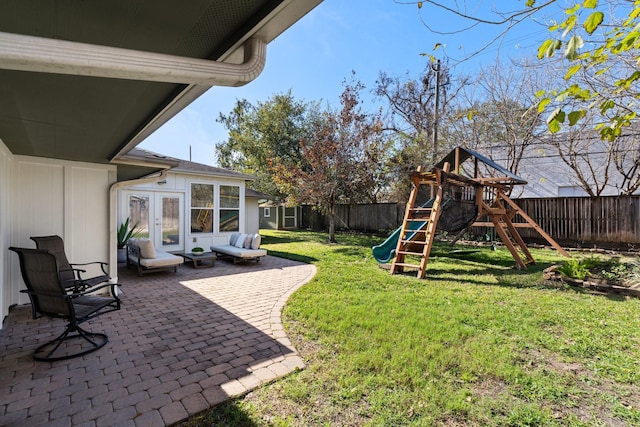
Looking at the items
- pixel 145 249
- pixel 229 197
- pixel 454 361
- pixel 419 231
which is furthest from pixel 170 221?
pixel 454 361

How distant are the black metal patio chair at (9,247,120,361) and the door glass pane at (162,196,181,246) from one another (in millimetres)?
6333

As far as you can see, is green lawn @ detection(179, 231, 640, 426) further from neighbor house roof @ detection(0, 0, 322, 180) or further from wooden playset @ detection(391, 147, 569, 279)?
neighbor house roof @ detection(0, 0, 322, 180)

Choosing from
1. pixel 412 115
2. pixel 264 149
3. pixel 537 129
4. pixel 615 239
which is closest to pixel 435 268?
pixel 615 239

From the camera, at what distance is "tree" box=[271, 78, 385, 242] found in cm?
1251

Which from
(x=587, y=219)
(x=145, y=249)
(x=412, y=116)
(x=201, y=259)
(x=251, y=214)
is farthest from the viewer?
(x=412, y=116)

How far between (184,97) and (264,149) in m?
18.7

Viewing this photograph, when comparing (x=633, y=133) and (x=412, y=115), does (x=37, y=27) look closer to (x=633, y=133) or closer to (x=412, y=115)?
(x=633, y=133)

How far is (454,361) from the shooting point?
307 cm

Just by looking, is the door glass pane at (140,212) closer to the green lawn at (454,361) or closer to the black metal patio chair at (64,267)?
the black metal patio chair at (64,267)

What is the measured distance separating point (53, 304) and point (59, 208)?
2.58 meters

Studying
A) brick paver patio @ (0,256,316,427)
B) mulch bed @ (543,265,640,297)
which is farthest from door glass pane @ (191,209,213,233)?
mulch bed @ (543,265,640,297)

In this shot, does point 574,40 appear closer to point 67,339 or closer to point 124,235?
point 67,339

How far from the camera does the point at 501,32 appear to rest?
273 centimetres

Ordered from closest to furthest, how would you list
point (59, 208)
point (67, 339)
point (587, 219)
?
point (67, 339)
point (59, 208)
point (587, 219)
